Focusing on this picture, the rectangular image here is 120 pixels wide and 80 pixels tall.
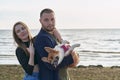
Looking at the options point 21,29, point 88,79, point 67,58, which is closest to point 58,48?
point 67,58

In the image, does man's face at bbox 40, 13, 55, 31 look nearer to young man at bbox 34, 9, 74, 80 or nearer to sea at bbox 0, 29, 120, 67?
young man at bbox 34, 9, 74, 80

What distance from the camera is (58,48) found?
4.09 metres

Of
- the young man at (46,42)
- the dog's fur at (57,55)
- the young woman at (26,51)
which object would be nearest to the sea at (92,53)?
the young woman at (26,51)

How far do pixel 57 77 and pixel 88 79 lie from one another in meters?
10.7

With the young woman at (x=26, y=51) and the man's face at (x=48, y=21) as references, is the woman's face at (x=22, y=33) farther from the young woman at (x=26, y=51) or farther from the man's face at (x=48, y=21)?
the man's face at (x=48, y=21)

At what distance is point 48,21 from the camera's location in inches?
165

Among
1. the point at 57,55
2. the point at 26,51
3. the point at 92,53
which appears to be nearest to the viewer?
the point at 57,55

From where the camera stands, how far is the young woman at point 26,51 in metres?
4.30

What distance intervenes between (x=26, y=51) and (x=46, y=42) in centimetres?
43

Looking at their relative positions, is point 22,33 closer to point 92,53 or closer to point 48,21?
point 48,21

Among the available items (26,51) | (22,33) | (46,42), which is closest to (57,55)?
(46,42)

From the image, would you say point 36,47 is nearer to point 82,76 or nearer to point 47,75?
point 47,75

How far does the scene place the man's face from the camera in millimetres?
4184

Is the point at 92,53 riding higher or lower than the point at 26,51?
lower
